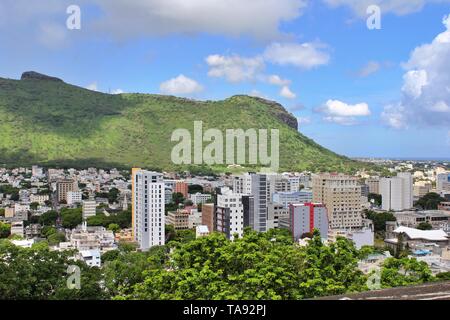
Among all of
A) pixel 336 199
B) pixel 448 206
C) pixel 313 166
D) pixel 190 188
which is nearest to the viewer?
pixel 336 199

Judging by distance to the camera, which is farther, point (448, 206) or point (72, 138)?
point (72, 138)

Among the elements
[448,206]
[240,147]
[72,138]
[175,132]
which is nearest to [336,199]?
[448,206]

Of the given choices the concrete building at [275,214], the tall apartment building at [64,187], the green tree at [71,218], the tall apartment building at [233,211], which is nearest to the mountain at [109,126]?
the tall apartment building at [64,187]

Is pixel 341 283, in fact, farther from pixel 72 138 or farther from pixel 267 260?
pixel 72 138

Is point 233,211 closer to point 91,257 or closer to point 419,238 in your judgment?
point 91,257

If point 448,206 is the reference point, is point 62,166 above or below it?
above

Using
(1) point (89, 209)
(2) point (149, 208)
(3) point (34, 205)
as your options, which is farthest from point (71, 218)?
(2) point (149, 208)
